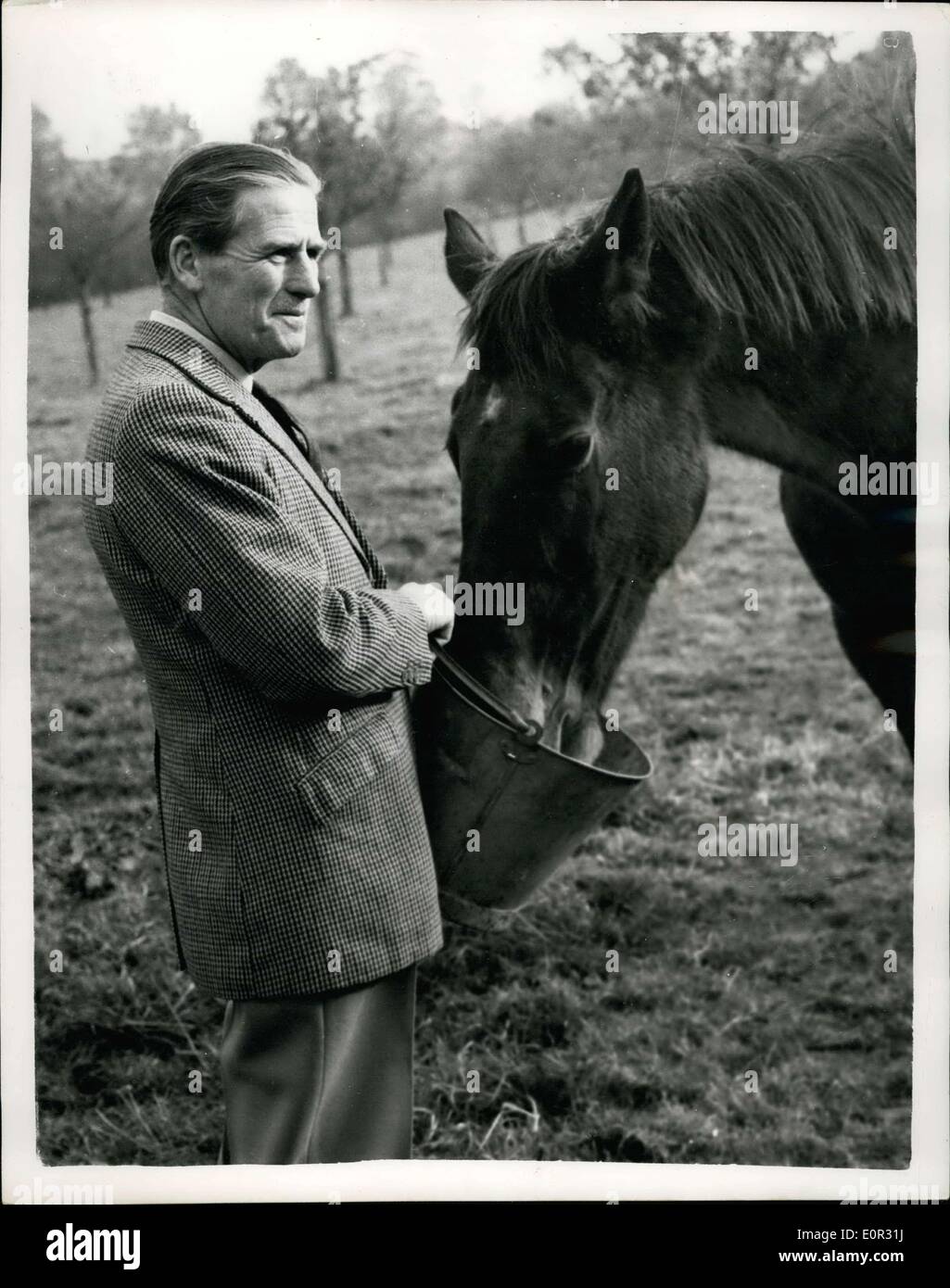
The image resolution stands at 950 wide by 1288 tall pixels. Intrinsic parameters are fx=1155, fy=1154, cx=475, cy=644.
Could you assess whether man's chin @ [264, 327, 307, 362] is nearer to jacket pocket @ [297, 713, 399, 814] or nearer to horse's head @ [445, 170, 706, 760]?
horse's head @ [445, 170, 706, 760]

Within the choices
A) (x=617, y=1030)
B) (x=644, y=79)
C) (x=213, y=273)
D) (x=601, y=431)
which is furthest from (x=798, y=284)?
(x=617, y=1030)

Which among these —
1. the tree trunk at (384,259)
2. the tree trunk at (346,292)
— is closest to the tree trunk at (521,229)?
the tree trunk at (384,259)

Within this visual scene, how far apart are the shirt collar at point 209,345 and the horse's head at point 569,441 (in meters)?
0.55

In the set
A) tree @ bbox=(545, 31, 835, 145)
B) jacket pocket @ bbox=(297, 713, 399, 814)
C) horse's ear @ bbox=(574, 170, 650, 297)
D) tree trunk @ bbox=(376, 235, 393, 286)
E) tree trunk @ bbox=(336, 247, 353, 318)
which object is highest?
tree @ bbox=(545, 31, 835, 145)

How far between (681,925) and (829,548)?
4.02 feet

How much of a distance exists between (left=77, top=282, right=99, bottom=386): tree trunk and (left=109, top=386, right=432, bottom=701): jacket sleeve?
1474mm

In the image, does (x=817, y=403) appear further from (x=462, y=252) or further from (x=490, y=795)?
(x=490, y=795)

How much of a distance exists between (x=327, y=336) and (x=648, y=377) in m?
1.78

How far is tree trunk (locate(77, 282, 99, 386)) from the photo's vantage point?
3.13m

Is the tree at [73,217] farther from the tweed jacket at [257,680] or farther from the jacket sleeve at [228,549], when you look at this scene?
the jacket sleeve at [228,549]

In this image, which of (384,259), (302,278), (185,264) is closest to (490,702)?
(302,278)

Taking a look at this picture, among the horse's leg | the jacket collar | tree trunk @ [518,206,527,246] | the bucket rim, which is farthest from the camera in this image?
tree trunk @ [518,206,527,246]

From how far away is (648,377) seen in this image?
255 centimetres

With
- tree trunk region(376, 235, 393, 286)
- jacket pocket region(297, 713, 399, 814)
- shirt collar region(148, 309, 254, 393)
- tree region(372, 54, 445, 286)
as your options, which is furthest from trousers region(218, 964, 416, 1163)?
tree trunk region(376, 235, 393, 286)
